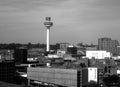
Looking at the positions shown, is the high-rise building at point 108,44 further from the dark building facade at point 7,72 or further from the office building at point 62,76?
the dark building facade at point 7,72

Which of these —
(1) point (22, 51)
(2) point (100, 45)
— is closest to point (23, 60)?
(1) point (22, 51)

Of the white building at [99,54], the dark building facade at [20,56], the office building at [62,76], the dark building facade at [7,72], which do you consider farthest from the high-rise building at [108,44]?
the dark building facade at [7,72]

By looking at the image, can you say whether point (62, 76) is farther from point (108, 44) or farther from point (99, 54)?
point (108, 44)

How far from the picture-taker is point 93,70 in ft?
156

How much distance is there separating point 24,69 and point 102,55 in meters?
39.9

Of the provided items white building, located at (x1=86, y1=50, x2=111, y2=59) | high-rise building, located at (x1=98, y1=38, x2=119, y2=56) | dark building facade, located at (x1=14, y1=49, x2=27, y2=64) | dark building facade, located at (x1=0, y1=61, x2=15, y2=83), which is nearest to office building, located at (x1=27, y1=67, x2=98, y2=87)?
dark building facade, located at (x1=0, y1=61, x2=15, y2=83)

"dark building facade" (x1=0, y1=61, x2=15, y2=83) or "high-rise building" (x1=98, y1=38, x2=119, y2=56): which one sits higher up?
"high-rise building" (x1=98, y1=38, x2=119, y2=56)

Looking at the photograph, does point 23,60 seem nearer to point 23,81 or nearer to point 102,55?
point 23,81

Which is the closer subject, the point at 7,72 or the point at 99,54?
the point at 7,72

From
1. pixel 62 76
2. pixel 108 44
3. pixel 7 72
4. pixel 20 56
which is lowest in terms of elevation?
pixel 62 76

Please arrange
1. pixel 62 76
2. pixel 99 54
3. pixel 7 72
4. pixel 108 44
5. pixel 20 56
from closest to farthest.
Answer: pixel 62 76, pixel 7 72, pixel 20 56, pixel 99 54, pixel 108 44

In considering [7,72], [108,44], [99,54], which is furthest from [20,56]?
[108,44]

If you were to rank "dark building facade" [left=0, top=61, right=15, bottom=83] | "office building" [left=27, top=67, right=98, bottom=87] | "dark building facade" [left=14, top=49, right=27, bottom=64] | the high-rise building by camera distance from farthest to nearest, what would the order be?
the high-rise building → "dark building facade" [left=14, top=49, right=27, bottom=64] → "dark building facade" [left=0, top=61, right=15, bottom=83] → "office building" [left=27, top=67, right=98, bottom=87]

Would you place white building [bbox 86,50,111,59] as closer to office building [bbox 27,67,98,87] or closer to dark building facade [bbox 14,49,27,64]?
dark building facade [bbox 14,49,27,64]
